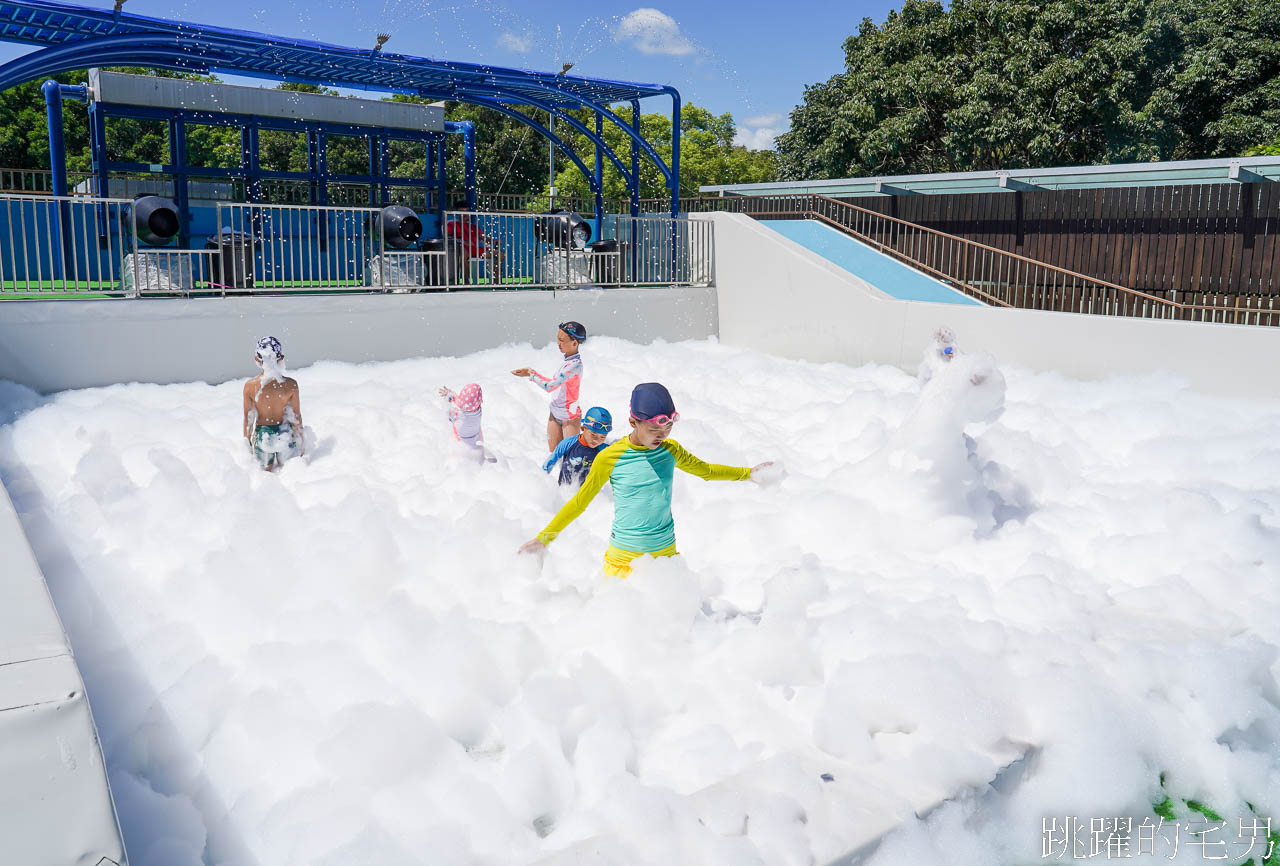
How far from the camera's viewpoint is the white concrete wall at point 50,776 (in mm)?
2422

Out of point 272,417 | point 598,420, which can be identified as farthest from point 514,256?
point 598,420

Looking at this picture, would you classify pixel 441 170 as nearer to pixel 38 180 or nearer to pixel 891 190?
pixel 891 190

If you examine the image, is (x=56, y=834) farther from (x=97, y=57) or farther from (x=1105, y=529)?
(x=97, y=57)

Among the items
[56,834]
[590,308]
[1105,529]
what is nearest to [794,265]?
[590,308]

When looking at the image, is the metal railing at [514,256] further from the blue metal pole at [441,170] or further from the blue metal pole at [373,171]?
the blue metal pole at [373,171]

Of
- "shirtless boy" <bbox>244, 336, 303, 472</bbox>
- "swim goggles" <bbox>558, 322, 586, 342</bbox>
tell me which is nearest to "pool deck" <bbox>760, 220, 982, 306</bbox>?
"swim goggles" <bbox>558, 322, 586, 342</bbox>

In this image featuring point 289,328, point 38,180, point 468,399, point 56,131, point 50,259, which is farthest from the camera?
point 38,180

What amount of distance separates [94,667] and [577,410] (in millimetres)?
4981

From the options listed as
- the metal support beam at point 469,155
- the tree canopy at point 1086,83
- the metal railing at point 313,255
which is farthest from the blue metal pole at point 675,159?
the tree canopy at point 1086,83

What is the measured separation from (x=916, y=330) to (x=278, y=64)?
10574 mm

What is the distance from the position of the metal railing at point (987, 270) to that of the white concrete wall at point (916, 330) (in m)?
2.58

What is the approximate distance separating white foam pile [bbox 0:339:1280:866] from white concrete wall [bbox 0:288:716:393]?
202 cm

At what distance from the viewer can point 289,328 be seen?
12.6 metres

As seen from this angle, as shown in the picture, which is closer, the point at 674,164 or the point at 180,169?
the point at 180,169
